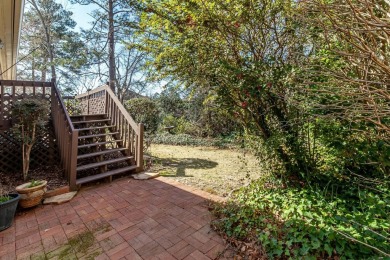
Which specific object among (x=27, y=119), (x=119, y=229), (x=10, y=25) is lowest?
(x=119, y=229)

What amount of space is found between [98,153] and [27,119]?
4.31 feet

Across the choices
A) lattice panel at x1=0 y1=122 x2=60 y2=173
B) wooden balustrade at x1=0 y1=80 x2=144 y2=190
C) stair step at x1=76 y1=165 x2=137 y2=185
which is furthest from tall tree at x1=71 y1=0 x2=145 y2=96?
stair step at x1=76 y1=165 x2=137 y2=185

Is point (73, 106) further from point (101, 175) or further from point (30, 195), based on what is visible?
point (30, 195)

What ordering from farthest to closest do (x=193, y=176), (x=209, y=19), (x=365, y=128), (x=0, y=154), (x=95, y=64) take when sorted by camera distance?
(x=95, y=64)
(x=193, y=176)
(x=0, y=154)
(x=209, y=19)
(x=365, y=128)

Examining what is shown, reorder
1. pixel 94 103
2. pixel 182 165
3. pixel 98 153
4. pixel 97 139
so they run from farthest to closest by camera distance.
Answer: pixel 94 103 < pixel 182 165 < pixel 97 139 < pixel 98 153

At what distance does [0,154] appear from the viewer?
3670 mm

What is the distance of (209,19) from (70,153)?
3.18 m

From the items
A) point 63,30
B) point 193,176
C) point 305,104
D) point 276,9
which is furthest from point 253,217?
point 63,30

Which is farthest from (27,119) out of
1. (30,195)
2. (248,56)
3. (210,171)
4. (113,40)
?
(113,40)

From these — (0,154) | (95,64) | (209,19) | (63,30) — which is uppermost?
(63,30)

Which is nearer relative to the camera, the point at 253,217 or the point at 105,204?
the point at 253,217

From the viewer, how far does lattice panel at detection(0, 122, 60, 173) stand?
372 centimetres

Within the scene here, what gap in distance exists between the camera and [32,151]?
13.0 ft

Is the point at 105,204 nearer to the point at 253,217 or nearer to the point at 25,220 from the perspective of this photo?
the point at 25,220
